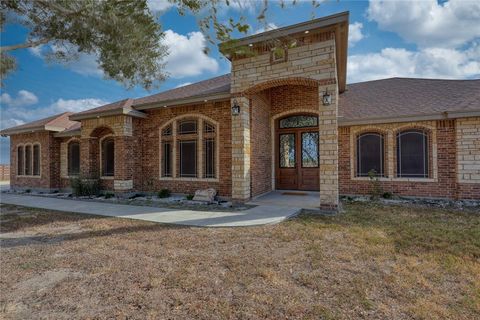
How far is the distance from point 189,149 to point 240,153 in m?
2.80

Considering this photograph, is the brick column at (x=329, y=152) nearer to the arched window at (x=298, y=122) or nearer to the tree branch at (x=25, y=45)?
the arched window at (x=298, y=122)

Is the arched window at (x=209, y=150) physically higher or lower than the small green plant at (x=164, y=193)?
higher

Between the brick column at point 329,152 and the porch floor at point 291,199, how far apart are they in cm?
53

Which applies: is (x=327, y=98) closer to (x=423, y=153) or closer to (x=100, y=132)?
(x=423, y=153)

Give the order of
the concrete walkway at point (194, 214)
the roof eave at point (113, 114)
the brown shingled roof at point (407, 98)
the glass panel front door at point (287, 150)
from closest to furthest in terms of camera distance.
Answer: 1. the concrete walkway at point (194, 214)
2. the brown shingled roof at point (407, 98)
3. the roof eave at point (113, 114)
4. the glass panel front door at point (287, 150)

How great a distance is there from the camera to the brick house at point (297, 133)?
706cm

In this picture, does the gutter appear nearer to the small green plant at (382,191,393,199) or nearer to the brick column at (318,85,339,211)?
the small green plant at (382,191,393,199)

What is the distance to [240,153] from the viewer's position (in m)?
7.88

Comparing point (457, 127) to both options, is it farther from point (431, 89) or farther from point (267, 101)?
point (267, 101)

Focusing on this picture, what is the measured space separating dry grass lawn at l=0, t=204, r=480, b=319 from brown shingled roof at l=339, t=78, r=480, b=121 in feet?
14.2

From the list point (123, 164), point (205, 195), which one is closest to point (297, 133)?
point (205, 195)

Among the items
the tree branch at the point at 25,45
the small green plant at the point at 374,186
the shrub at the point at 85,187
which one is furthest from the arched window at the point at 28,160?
the small green plant at the point at 374,186

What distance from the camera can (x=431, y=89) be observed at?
10312mm

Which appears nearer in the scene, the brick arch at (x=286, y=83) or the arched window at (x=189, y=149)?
the brick arch at (x=286, y=83)
